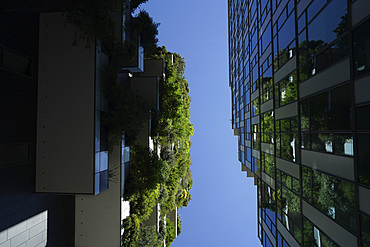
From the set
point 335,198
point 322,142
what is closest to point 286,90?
point 322,142

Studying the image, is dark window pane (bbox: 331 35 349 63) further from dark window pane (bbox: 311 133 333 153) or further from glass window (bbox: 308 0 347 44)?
dark window pane (bbox: 311 133 333 153)

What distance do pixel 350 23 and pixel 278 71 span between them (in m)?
8.07

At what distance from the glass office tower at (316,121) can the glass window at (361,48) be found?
0.11 ft

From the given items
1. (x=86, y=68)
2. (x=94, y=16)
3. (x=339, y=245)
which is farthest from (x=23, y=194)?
(x=339, y=245)

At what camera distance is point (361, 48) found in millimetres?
7723

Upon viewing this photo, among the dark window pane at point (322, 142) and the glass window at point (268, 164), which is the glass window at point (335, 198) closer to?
the dark window pane at point (322, 142)

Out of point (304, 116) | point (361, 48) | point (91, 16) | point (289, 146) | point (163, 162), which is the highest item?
point (91, 16)

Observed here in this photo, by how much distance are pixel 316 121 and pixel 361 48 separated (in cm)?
423

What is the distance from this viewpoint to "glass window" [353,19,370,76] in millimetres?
7414

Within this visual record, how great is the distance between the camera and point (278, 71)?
16344mm

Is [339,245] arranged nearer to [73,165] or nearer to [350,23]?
[350,23]

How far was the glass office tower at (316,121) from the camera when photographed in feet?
26.1

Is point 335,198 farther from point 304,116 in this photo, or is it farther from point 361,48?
point 361,48

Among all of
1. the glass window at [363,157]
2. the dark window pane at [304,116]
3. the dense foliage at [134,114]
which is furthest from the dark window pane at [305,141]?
the dense foliage at [134,114]
